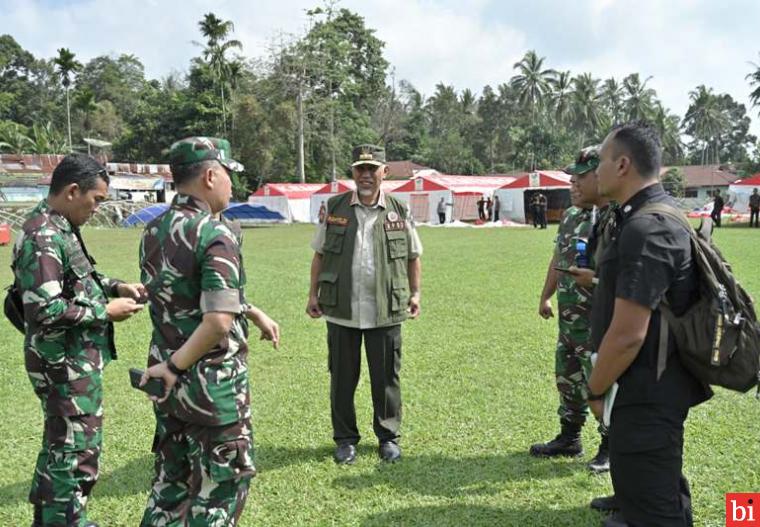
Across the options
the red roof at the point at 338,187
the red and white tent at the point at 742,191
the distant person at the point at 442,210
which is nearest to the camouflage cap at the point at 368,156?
the distant person at the point at 442,210

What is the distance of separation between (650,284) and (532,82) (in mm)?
69265

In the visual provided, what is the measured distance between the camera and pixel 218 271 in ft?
6.88

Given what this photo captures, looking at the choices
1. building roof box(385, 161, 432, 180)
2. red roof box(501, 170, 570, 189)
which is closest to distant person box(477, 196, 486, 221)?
red roof box(501, 170, 570, 189)

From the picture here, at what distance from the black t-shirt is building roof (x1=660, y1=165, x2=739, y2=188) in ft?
200

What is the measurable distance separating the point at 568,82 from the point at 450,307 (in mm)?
65253

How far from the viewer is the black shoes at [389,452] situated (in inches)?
152

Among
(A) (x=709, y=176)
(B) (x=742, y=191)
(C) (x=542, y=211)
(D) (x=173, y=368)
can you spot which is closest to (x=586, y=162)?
(D) (x=173, y=368)

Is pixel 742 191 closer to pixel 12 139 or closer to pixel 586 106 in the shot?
pixel 586 106

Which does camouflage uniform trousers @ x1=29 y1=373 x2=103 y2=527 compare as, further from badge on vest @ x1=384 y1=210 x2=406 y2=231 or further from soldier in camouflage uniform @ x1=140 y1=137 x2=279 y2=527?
badge on vest @ x1=384 y1=210 x2=406 y2=231

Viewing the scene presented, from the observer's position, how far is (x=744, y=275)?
35.3 feet

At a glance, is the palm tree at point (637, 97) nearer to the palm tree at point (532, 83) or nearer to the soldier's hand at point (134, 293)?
the palm tree at point (532, 83)

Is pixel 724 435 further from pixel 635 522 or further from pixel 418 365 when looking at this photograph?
pixel 418 365

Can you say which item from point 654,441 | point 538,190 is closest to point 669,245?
point 654,441

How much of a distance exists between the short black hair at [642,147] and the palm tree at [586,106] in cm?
7063
